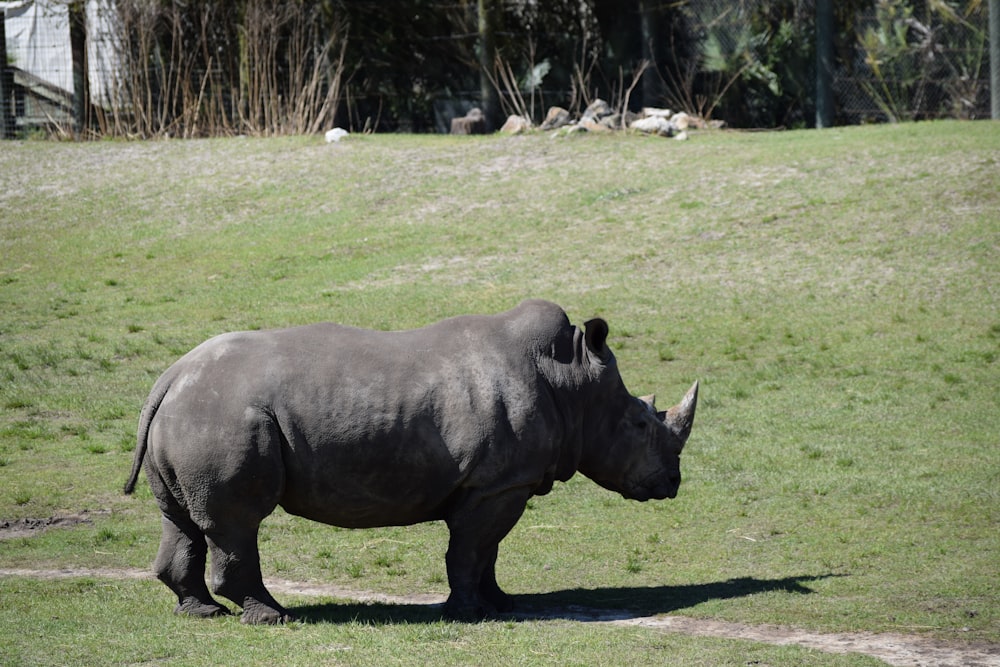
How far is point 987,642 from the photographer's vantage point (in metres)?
8.48

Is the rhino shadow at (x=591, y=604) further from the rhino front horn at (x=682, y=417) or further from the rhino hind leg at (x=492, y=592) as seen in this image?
the rhino front horn at (x=682, y=417)

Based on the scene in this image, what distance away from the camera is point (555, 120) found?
28.1 metres

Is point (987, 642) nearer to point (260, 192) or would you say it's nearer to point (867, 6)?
point (260, 192)

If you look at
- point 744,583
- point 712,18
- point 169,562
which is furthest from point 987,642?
point 712,18

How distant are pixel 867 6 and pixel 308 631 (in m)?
24.5

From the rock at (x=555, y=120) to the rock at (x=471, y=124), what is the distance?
4.98ft

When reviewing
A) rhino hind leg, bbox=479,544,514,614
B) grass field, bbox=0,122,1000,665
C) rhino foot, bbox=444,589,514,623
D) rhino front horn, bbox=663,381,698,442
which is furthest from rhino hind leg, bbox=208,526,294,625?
rhino front horn, bbox=663,381,698,442

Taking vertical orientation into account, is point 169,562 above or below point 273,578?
above

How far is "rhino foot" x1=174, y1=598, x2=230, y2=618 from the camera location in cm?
879

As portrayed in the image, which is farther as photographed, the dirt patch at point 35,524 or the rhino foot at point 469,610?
the dirt patch at point 35,524

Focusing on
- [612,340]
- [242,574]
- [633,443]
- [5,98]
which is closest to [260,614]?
[242,574]

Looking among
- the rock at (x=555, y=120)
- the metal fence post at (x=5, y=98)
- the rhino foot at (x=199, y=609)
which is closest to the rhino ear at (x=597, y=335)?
the rhino foot at (x=199, y=609)

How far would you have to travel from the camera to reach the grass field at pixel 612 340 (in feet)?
30.0

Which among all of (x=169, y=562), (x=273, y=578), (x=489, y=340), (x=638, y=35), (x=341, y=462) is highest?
(x=638, y=35)
